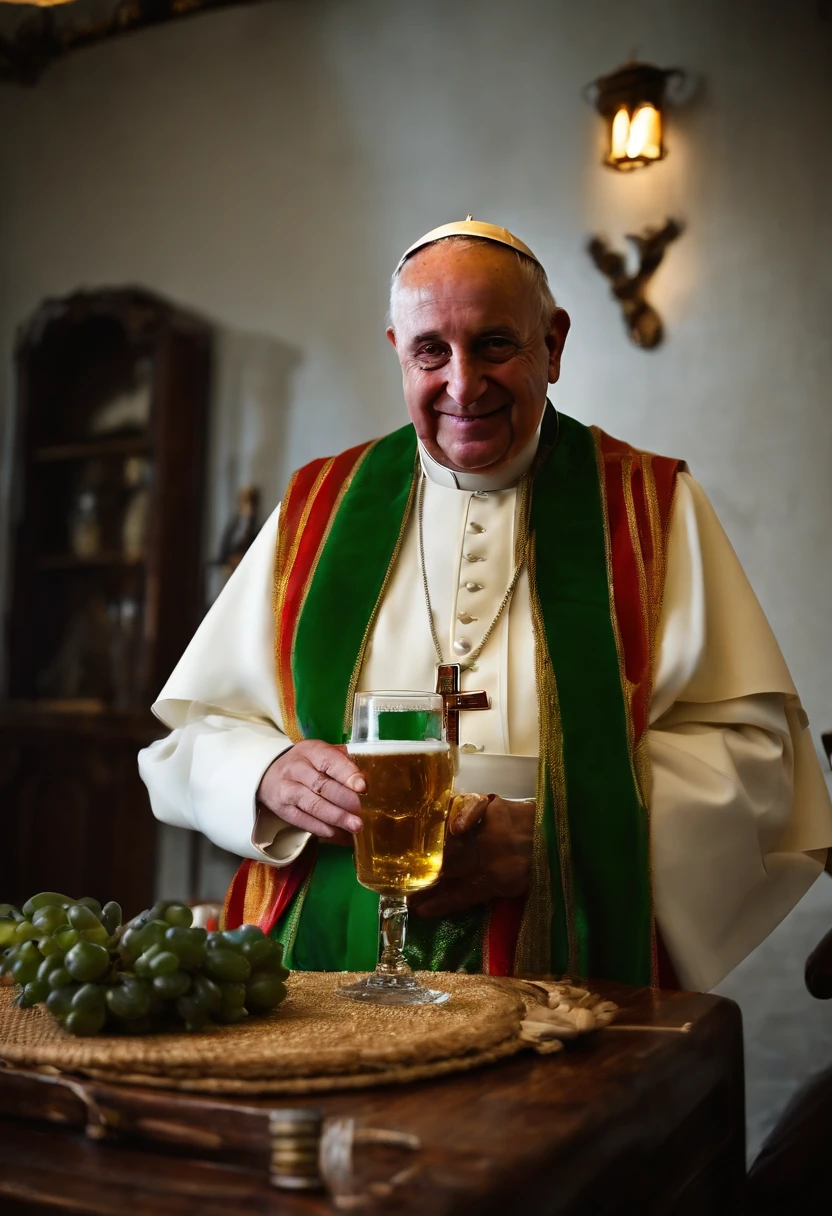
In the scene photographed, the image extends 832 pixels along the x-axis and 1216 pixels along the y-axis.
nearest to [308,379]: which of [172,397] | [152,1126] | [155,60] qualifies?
[172,397]

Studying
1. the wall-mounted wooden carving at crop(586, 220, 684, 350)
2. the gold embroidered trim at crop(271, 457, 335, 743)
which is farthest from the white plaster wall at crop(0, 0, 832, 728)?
the gold embroidered trim at crop(271, 457, 335, 743)

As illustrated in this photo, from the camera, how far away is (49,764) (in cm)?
464

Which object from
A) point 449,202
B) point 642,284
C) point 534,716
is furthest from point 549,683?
point 449,202

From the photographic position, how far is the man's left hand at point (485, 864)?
4.77 ft

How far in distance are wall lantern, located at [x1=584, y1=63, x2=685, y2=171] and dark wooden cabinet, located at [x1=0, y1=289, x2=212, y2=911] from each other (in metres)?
1.68

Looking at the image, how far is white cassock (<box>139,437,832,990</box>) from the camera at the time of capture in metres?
1.57

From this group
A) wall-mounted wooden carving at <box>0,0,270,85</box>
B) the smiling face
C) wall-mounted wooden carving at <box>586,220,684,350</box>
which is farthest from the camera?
wall-mounted wooden carving at <box>0,0,270,85</box>

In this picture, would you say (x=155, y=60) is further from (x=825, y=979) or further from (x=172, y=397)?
(x=825, y=979)

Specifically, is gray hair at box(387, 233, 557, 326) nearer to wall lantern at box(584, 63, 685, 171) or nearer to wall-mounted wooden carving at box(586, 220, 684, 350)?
wall-mounted wooden carving at box(586, 220, 684, 350)

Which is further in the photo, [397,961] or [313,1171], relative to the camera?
[397,961]

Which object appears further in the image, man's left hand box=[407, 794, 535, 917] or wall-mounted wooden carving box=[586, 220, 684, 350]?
wall-mounted wooden carving box=[586, 220, 684, 350]

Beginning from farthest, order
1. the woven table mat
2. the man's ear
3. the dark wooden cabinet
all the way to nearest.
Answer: the dark wooden cabinet
the man's ear
the woven table mat

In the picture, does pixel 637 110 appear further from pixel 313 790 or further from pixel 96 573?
pixel 313 790

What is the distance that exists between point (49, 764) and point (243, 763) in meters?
3.28
